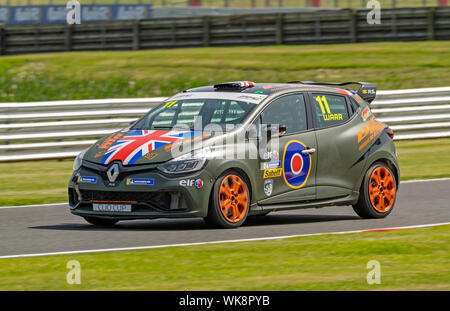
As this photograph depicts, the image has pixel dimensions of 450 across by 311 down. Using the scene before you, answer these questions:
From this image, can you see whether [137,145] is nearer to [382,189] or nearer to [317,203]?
[317,203]

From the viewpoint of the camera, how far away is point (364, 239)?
357 inches

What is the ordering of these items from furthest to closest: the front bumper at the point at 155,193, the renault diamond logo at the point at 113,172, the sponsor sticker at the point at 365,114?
the sponsor sticker at the point at 365,114, the renault diamond logo at the point at 113,172, the front bumper at the point at 155,193

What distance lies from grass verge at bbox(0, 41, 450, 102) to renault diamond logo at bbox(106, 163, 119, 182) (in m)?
15.2

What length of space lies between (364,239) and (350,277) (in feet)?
6.38

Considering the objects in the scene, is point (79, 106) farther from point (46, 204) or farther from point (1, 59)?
point (1, 59)

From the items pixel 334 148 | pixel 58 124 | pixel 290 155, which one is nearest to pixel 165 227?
pixel 290 155

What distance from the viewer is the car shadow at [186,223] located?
10125 mm

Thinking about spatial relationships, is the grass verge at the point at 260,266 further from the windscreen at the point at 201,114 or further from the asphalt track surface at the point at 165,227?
the windscreen at the point at 201,114

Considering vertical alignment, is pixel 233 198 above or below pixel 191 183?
below

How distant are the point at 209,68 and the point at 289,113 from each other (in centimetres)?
1629

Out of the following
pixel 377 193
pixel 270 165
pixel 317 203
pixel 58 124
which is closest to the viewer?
pixel 270 165

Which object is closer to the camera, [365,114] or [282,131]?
[282,131]

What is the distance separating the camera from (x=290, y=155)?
407 inches

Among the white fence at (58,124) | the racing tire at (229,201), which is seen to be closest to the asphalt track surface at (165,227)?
the racing tire at (229,201)
